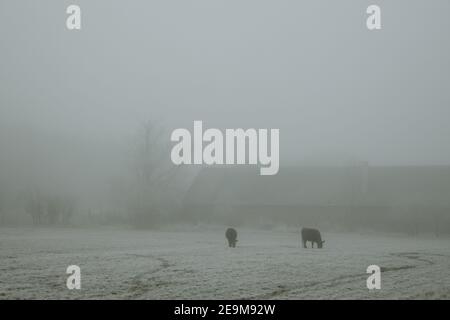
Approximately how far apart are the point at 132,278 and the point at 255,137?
50834 millimetres

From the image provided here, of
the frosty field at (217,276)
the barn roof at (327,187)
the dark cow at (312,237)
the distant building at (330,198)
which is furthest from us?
the barn roof at (327,187)

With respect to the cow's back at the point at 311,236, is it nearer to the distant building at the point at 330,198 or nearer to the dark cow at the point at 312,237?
the dark cow at the point at 312,237

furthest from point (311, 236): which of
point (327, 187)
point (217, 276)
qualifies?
point (327, 187)

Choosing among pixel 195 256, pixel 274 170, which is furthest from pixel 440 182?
pixel 195 256

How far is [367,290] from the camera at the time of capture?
14406mm

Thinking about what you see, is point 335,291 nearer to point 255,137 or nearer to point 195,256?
point 195,256

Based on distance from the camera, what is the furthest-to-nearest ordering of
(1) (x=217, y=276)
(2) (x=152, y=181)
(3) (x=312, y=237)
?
(2) (x=152, y=181)
(3) (x=312, y=237)
(1) (x=217, y=276)

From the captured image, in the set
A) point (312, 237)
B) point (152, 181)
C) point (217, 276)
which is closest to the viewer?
point (217, 276)

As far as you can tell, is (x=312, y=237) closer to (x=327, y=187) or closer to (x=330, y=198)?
(x=330, y=198)

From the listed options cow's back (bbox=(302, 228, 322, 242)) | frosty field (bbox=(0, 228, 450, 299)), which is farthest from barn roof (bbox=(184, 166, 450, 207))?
frosty field (bbox=(0, 228, 450, 299))

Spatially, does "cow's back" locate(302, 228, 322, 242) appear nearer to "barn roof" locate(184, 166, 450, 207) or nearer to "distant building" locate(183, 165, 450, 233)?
"distant building" locate(183, 165, 450, 233)

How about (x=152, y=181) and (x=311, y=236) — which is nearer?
(x=311, y=236)

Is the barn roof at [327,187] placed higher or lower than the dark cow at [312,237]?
higher

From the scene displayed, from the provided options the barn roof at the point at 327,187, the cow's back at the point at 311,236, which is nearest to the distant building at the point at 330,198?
the barn roof at the point at 327,187
